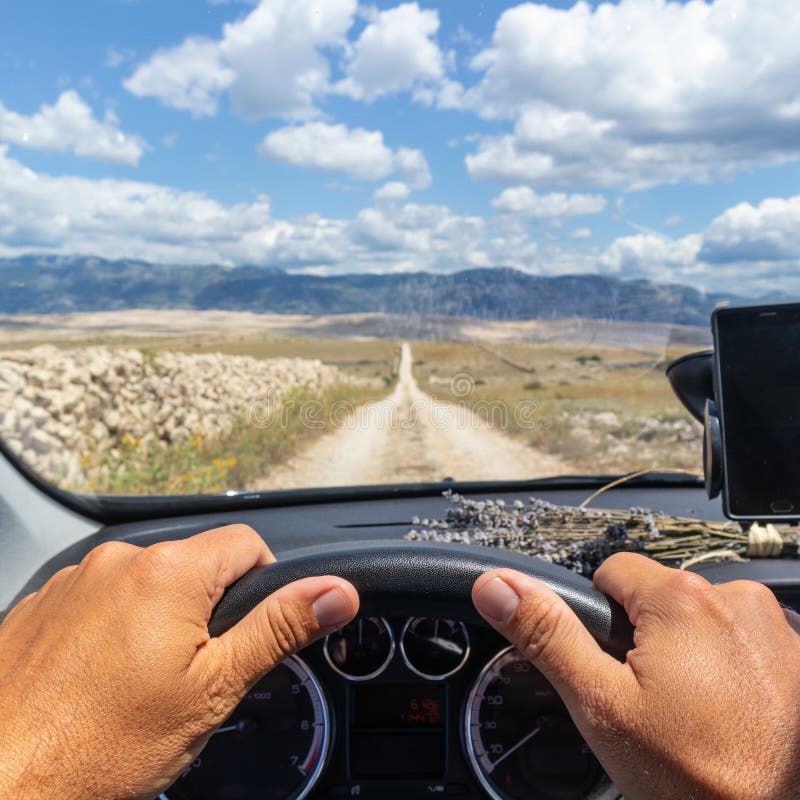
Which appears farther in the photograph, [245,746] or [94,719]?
[245,746]

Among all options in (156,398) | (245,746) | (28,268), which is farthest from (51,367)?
(245,746)

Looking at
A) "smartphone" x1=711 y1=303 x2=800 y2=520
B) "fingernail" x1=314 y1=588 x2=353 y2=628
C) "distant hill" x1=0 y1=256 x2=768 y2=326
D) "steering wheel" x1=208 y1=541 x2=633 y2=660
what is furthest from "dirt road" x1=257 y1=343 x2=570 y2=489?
"fingernail" x1=314 y1=588 x2=353 y2=628

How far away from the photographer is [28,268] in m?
5.59

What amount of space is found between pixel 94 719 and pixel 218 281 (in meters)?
24.5

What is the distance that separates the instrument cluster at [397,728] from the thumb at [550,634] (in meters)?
0.90

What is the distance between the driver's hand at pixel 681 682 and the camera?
132 centimetres

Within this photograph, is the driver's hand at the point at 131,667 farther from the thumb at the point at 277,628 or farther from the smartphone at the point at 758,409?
the smartphone at the point at 758,409

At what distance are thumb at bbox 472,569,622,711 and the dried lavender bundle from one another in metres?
1.27

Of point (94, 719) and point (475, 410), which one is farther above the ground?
point (94, 719)

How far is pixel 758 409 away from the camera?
8.31ft

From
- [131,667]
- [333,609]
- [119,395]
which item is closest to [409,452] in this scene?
[119,395]

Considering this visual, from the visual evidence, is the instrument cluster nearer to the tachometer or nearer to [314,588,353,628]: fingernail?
the tachometer

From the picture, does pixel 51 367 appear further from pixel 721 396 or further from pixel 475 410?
pixel 721 396

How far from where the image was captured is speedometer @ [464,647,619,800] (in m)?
2.37
